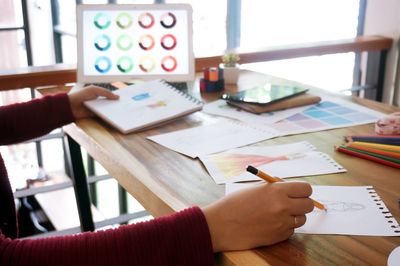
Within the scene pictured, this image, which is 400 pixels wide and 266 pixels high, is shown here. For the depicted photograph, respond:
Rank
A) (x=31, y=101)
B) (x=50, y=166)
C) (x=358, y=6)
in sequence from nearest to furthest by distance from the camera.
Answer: (x=31, y=101) < (x=358, y=6) < (x=50, y=166)

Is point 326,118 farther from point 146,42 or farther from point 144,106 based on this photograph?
point 146,42

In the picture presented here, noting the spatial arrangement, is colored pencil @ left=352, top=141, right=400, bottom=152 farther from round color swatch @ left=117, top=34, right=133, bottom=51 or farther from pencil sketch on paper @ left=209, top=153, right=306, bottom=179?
round color swatch @ left=117, top=34, right=133, bottom=51

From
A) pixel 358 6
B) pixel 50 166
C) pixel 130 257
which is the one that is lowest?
pixel 50 166

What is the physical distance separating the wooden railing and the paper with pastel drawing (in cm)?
107

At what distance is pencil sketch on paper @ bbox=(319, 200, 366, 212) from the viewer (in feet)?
2.50

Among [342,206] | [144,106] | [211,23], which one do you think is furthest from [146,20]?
[211,23]

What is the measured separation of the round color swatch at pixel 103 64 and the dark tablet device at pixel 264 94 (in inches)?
16.2

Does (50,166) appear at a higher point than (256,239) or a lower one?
lower

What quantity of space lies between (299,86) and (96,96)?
2.11 ft

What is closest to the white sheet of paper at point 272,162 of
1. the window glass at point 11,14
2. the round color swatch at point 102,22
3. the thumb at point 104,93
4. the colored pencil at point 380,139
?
the colored pencil at point 380,139

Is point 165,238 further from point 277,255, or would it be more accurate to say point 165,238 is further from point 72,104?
point 72,104

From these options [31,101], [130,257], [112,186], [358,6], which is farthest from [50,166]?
[130,257]

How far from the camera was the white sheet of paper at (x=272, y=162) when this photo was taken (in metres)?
0.89

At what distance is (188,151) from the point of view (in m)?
1.02
